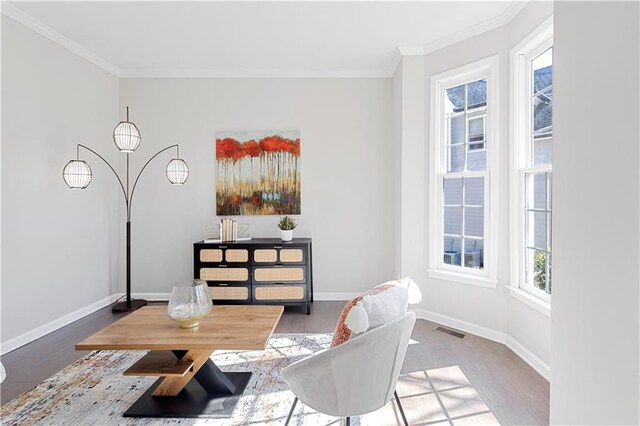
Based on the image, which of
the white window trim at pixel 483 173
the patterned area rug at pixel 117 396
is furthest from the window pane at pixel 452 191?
the patterned area rug at pixel 117 396

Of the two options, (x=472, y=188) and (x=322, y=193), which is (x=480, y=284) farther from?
(x=322, y=193)

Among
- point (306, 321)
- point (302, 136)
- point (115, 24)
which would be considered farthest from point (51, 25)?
point (306, 321)

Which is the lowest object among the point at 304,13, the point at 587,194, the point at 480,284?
the point at 480,284

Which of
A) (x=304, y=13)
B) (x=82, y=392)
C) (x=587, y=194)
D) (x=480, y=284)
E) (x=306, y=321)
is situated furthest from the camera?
(x=306, y=321)

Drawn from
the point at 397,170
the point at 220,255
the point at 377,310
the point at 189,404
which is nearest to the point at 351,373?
the point at 377,310

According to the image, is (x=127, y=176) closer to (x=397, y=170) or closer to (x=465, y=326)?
(x=397, y=170)

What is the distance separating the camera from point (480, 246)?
141 inches

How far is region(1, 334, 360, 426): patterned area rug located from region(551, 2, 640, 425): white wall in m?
1.56

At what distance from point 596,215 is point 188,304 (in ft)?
6.46

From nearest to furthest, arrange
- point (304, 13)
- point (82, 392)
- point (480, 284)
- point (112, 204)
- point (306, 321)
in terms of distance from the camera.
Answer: point (82, 392)
point (304, 13)
point (480, 284)
point (306, 321)
point (112, 204)

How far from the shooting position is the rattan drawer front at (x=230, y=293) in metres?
4.18

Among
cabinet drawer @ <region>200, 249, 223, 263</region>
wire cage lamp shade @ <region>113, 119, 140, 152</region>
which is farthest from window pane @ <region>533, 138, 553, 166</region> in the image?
wire cage lamp shade @ <region>113, 119, 140, 152</region>

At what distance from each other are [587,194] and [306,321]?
335cm

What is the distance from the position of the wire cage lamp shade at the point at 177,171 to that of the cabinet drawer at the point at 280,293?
1.50 metres
